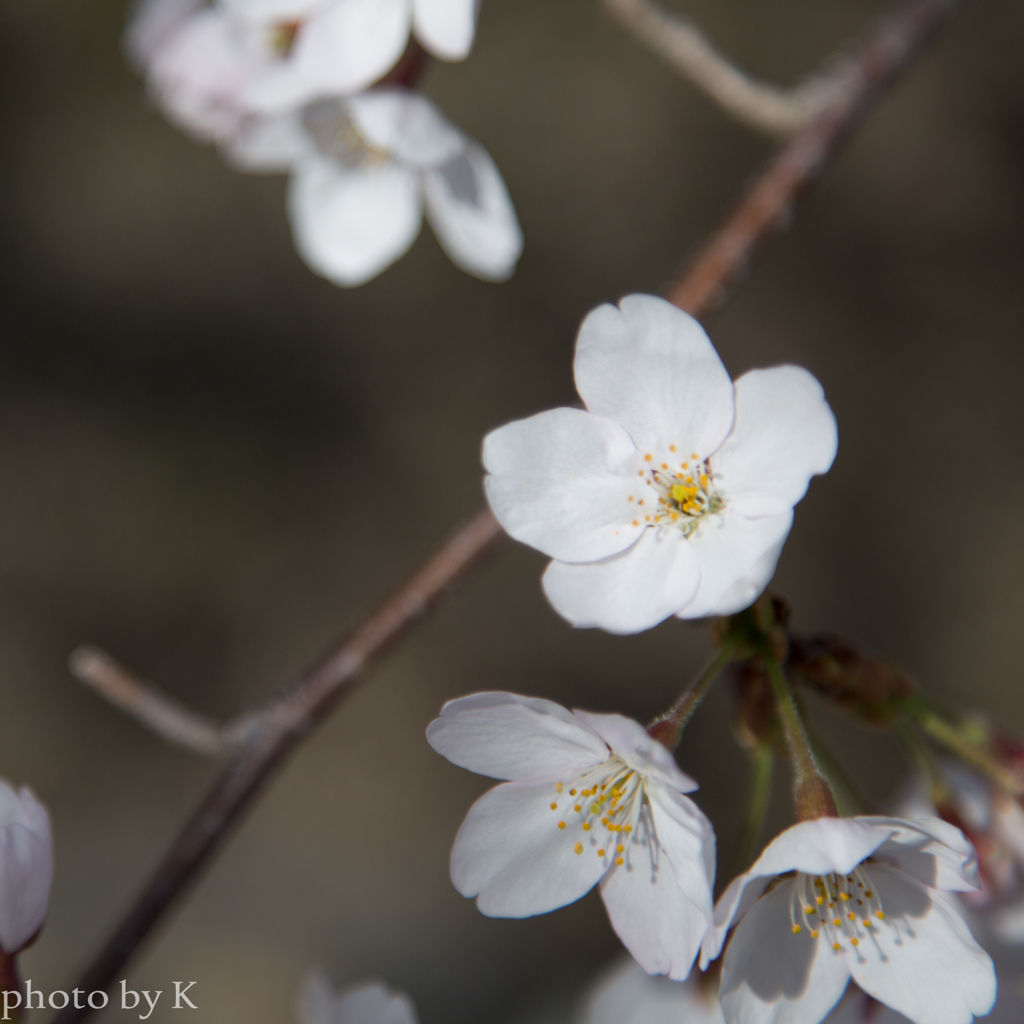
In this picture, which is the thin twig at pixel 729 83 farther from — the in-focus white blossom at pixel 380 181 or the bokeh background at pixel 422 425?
the bokeh background at pixel 422 425

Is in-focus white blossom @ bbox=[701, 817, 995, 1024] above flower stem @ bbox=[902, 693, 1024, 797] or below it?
below

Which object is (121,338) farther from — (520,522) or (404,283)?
(520,522)

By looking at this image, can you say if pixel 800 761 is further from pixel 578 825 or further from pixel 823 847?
pixel 578 825

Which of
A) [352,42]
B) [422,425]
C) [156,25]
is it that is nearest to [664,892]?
[352,42]

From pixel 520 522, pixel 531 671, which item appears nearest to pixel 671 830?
pixel 520 522

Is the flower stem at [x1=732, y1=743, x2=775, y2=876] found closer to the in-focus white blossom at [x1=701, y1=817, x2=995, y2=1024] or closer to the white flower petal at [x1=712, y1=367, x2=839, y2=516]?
the in-focus white blossom at [x1=701, y1=817, x2=995, y2=1024]

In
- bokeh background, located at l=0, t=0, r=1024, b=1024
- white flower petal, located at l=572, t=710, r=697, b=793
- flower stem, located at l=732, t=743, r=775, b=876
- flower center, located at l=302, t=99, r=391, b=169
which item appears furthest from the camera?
bokeh background, located at l=0, t=0, r=1024, b=1024

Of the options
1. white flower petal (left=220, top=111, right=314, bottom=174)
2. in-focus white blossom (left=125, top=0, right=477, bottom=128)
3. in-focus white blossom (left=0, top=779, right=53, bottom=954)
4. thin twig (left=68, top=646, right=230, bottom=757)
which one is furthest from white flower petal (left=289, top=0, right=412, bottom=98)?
in-focus white blossom (left=0, top=779, right=53, bottom=954)
